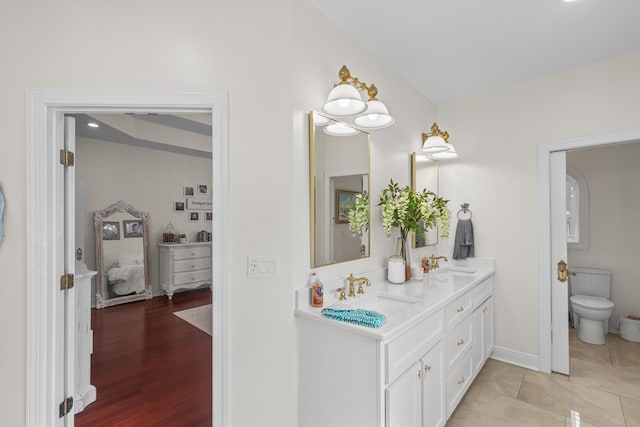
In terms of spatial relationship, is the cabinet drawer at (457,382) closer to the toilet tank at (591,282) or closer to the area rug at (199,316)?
the toilet tank at (591,282)

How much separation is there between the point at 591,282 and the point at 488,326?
5.87ft

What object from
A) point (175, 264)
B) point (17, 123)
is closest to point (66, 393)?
point (17, 123)

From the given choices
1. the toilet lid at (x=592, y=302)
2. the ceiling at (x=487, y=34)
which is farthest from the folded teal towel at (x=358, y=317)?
the toilet lid at (x=592, y=302)

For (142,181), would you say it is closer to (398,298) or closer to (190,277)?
(190,277)

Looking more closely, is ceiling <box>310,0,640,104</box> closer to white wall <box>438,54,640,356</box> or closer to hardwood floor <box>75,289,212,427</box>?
white wall <box>438,54,640,356</box>

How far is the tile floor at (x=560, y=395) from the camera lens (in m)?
2.11

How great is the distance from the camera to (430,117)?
330cm

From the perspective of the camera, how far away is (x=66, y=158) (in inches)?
68.9

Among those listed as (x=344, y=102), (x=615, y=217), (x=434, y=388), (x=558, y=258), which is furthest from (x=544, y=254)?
(x=344, y=102)

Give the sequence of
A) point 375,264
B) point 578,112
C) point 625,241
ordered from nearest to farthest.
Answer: point 375,264 < point 578,112 < point 625,241

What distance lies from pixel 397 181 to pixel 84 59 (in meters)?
2.24

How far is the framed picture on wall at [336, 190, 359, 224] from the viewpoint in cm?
206

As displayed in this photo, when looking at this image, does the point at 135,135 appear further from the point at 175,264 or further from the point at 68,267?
the point at 68,267

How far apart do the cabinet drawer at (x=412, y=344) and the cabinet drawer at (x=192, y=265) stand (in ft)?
15.0
